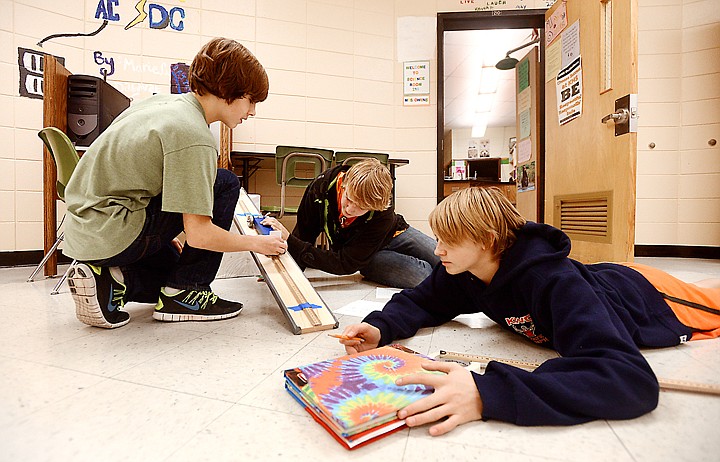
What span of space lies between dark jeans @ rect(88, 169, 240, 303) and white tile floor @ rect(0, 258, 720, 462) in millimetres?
157

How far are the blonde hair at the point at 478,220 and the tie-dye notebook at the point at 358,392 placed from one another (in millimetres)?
315

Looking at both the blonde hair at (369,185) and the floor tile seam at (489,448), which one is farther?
the blonde hair at (369,185)

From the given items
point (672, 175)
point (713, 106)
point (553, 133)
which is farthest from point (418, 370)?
point (713, 106)

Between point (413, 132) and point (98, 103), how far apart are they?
8.26 feet

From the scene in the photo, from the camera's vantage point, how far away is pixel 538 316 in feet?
3.02

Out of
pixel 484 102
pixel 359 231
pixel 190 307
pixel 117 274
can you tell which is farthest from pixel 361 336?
pixel 484 102

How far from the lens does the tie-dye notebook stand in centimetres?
65

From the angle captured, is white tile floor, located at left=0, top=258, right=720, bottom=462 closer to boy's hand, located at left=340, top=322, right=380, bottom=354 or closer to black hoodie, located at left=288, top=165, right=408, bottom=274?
boy's hand, located at left=340, top=322, right=380, bottom=354

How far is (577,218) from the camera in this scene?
238 centimetres

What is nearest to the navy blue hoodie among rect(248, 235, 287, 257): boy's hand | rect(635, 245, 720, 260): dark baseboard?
rect(248, 235, 287, 257): boy's hand

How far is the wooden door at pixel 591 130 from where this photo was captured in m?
1.92

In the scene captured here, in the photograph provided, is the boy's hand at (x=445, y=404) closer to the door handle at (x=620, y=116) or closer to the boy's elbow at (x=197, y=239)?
the boy's elbow at (x=197, y=239)

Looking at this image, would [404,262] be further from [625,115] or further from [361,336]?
[625,115]

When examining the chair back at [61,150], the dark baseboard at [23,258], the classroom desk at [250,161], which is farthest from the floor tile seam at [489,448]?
the dark baseboard at [23,258]
